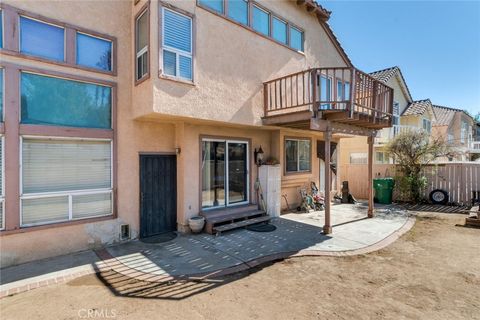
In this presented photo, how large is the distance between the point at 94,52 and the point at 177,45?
6.70ft

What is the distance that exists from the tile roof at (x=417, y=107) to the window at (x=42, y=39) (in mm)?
23958

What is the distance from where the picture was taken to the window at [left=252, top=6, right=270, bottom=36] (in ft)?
Result: 26.9

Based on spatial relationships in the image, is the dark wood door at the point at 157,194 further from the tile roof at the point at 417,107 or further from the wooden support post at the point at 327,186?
the tile roof at the point at 417,107

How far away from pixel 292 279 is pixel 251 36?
706 centimetres

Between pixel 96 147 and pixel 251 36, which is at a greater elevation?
pixel 251 36

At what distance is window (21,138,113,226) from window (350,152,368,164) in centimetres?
1591

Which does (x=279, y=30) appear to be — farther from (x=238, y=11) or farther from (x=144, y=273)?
(x=144, y=273)

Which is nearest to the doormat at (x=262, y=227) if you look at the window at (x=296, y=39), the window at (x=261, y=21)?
the window at (x=261, y=21)

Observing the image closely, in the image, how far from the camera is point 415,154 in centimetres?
1152

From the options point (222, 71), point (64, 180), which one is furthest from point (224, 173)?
point (64, 180)

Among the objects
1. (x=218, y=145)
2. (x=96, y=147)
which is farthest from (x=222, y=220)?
(x=96, y=147)

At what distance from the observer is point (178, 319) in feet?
11.2

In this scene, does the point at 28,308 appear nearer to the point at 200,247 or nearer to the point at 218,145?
the point at 200,247

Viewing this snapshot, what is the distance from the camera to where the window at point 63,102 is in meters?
5.25
